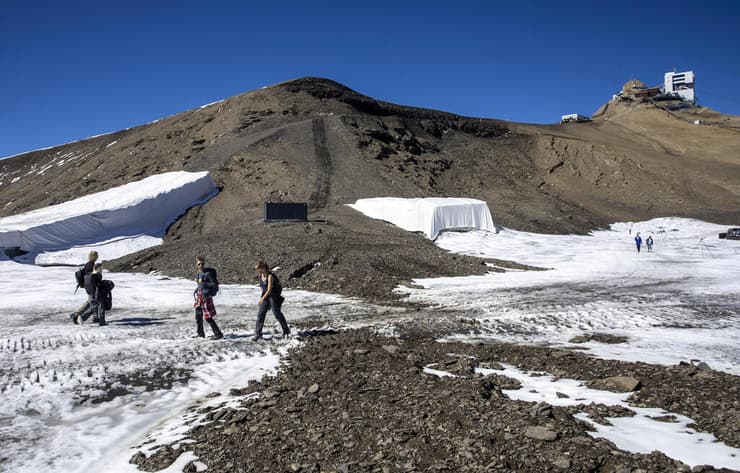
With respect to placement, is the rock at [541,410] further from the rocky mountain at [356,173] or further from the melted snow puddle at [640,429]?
the rocky mountain at [356,173]

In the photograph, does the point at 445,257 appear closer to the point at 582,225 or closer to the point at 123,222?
the point at 123,222

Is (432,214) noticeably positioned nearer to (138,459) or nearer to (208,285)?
(208,285)

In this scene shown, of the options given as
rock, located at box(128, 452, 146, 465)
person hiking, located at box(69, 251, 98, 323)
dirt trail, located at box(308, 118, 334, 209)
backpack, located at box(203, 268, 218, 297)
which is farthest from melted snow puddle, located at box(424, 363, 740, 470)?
dirt trail, located at box(308, 118, 334, 209)

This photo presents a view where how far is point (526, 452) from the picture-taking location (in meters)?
4.51

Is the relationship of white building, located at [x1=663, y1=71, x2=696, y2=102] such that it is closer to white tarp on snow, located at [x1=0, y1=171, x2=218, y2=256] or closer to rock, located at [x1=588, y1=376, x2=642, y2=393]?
white tarp on snow, located at [x1=0, y1=171, x2=218, y2=256]

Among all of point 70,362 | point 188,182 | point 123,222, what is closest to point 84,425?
point 70,362

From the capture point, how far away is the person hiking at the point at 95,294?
11.0 meters

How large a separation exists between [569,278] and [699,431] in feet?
52.3

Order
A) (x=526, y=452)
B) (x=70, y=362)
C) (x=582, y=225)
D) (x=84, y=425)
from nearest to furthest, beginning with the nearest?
(x=526, y=452), (x=84, y=425), (x=70, y=362), (x=582, y=225)

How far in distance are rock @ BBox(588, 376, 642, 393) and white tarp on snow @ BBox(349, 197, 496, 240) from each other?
75.7 feet

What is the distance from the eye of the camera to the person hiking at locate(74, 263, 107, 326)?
11039mm

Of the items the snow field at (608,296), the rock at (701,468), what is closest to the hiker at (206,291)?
the snow field at (608,296)

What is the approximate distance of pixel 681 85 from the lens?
9088 centimetres

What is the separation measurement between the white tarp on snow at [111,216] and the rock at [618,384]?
88.0 feet
